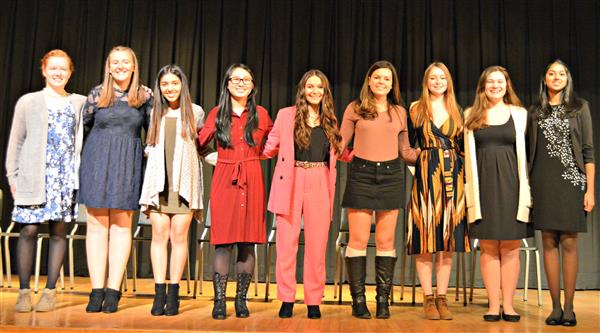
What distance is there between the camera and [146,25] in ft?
24.5

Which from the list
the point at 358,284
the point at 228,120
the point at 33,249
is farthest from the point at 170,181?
the point at 358,284

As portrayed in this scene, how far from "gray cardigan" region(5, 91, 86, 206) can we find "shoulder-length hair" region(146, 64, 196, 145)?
1.68 feet

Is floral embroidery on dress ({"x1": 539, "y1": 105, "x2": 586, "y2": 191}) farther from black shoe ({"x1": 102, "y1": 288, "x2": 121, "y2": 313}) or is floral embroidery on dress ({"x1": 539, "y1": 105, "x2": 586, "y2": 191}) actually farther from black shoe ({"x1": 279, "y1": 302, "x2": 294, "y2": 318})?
black shoe ({"x1": 102, "y1": 288, "x2": 121, "y2": 313})

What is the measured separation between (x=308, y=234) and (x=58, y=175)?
1.61 meters

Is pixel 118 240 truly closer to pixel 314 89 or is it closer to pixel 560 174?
pixel 314 89

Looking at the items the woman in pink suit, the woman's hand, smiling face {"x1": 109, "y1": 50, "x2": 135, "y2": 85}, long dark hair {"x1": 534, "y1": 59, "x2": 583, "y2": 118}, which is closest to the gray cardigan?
smiling face {"x1": 109, "y1": 50, "x2": 135, "y2": 85}

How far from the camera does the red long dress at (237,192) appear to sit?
12.5 ft

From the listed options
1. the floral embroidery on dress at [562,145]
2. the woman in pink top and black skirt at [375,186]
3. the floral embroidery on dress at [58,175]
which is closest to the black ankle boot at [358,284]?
the woman in pink top and black skirt at [375,186]

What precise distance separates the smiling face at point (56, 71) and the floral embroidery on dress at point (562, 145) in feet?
10.0

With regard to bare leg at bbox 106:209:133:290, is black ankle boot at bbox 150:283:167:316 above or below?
below

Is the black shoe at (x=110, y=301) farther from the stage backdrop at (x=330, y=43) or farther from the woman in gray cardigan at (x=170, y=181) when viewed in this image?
the stage backdrop at (x=330, y=43)

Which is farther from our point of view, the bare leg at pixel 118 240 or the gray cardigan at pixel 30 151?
the bare leg at pixel 118 240

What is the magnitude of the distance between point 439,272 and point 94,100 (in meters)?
2.43

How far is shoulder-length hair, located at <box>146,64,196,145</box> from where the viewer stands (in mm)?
3896
